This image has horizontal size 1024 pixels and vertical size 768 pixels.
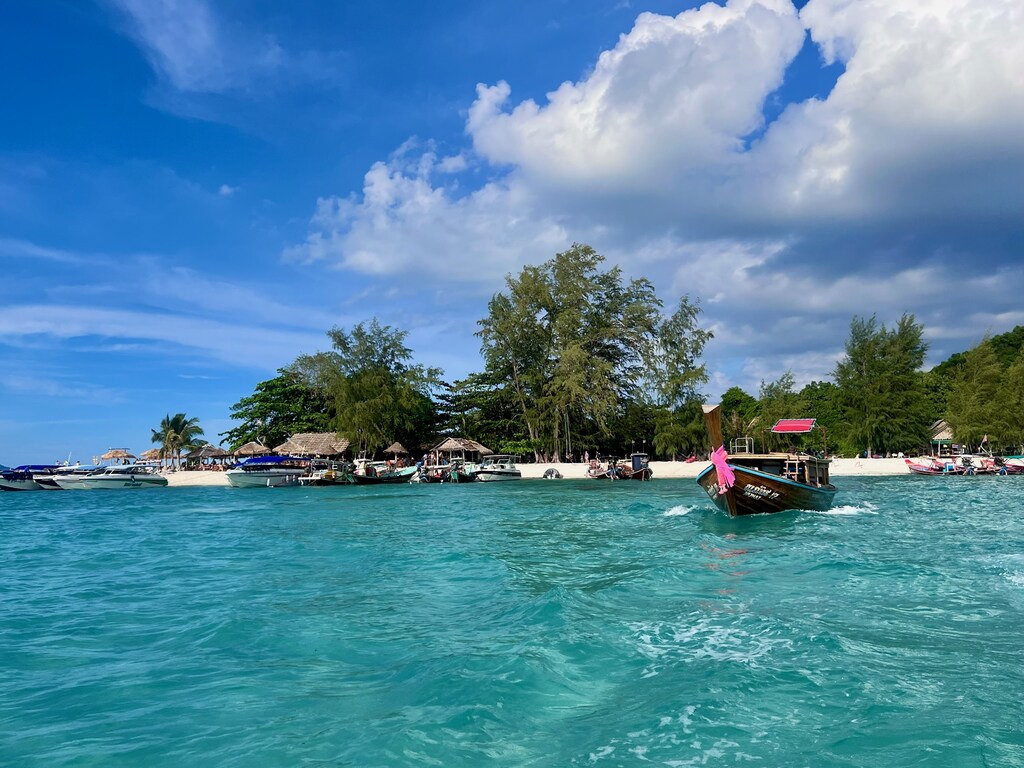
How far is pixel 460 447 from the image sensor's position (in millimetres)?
55281

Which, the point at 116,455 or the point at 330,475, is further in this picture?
the point at 116,455

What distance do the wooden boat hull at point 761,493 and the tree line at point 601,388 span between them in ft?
102

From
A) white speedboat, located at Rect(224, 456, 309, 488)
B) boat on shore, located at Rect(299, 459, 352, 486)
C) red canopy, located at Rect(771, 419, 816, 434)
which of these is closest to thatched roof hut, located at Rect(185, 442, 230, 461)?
white speedboat, located at Rect(224, 456, 309, 488)

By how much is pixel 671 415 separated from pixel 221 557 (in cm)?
4575

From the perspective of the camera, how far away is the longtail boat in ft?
62.8

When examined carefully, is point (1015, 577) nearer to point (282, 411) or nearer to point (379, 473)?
point (379, 473)

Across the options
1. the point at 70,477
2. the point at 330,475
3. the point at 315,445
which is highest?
the point at 315,445

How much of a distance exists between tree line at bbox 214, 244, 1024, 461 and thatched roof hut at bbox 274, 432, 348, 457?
1.20m

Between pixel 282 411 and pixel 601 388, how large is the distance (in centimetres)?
3206

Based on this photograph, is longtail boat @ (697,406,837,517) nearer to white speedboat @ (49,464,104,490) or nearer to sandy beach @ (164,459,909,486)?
sandy beach @ (164,459,909,486)

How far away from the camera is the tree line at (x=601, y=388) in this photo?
54812mm

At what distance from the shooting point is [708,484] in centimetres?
2128

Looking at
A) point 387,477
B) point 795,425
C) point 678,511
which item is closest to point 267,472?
point 387,477

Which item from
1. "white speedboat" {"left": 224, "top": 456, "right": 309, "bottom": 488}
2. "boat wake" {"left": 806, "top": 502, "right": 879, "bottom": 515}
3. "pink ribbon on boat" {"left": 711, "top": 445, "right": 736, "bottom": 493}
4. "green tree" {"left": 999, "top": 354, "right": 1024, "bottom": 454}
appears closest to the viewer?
"pink ribbon on boat" {"left": 711, "top": 445, "right": 736, "bottom": 493}
